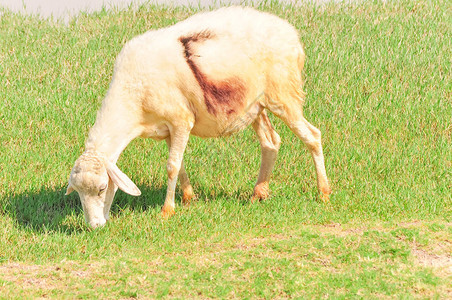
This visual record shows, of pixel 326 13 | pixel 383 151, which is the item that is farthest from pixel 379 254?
pixel 326 13

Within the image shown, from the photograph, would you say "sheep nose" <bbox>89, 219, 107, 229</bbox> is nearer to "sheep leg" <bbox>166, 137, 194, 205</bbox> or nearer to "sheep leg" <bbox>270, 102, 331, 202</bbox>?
"sheep leg" <bbox>166, 137, 194, 205</bbox>

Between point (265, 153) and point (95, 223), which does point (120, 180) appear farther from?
point (265, 153)

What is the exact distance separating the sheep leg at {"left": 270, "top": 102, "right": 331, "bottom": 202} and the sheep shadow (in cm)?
183

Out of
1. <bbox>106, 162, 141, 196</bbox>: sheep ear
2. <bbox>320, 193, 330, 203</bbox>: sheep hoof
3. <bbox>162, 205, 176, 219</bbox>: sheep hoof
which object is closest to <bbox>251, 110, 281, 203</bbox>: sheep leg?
<bbox>320, 193, 330, 203</bbox>: sheep hoof

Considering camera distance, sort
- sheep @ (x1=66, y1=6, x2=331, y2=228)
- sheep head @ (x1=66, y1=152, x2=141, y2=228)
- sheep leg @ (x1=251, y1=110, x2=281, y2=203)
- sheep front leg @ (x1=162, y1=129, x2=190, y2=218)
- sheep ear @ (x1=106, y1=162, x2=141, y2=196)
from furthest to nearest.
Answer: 1. sheep leg @ (x1=251, y1=110, x2=281, y2=203)
2. sheep front leg @ (x1=162, y1=129, x2=190, y2=218)
3. sheep @ (x1=66, y1=6, x2=331, y2=228)
4. sheep ear @ (x1=106, y1=162, x2=141, y2=196)
5. sheep head @ (x1=66, y1=152, x2=141, y2=228)

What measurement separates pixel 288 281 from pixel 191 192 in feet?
9.68

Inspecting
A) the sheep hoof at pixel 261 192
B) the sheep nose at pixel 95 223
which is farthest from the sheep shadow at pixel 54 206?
the sheep hoof at pixel 261 192

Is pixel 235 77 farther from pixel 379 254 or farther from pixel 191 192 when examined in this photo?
pixel 379 254

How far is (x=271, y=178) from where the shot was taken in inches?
361

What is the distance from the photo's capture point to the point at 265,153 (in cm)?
871

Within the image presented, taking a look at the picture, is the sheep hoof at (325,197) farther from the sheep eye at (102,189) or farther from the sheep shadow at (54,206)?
the sheep eye at (102,189)

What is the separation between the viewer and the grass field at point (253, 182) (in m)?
5.99

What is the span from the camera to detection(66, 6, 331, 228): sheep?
736 centimetres

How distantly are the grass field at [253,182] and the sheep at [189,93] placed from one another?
0.51 meters
